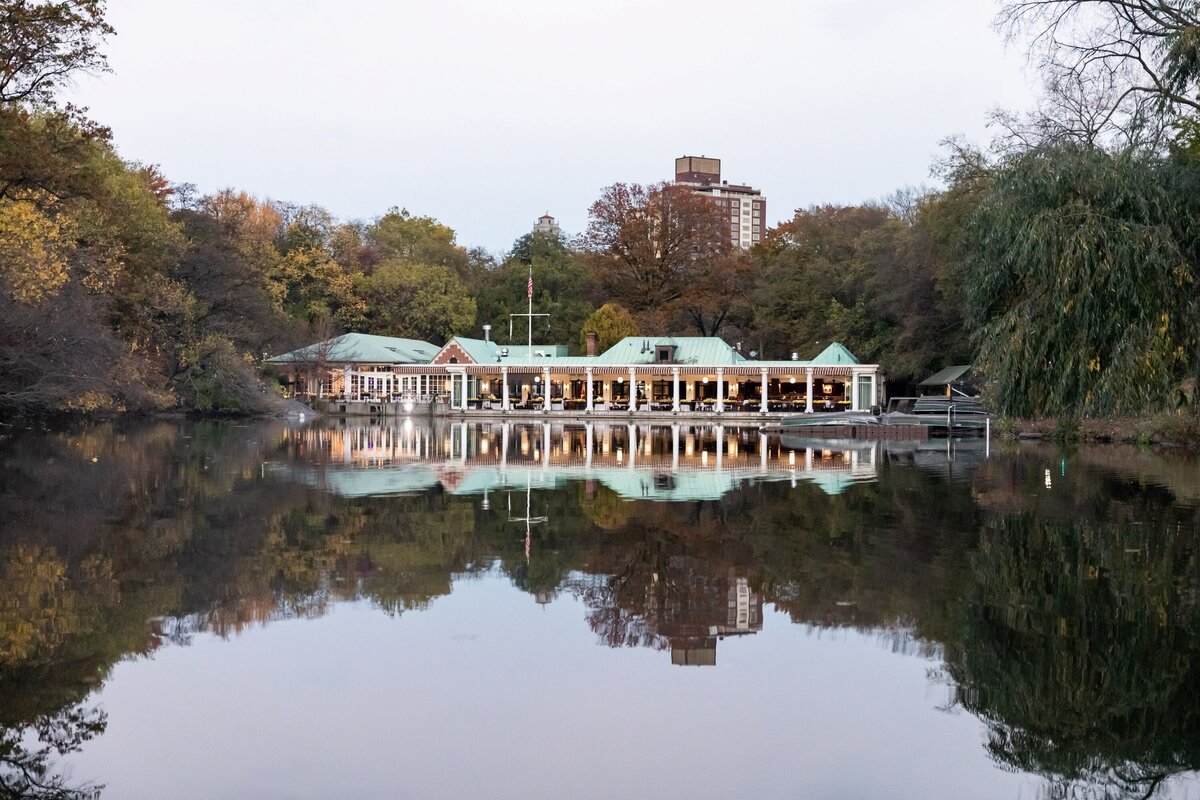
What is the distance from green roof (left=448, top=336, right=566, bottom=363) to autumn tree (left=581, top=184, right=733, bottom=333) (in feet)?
22.4

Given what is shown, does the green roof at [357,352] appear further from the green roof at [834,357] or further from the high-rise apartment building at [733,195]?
the high-rise apartment building at [733,195]

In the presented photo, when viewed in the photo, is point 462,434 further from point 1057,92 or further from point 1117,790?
point 1117,790

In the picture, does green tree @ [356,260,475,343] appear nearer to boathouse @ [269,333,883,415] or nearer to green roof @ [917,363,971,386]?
boathouse @ [269,333,883,415]

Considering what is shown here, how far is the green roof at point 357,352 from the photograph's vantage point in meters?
57.5

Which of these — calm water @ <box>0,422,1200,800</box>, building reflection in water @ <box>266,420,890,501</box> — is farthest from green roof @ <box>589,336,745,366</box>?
calm water @ <box>0,422,1200,800</box>

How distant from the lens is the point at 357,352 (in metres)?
58.7

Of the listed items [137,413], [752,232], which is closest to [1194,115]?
[137,413]

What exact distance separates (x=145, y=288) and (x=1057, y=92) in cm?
3852

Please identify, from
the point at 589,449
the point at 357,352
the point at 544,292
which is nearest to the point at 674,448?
the point at 589,449

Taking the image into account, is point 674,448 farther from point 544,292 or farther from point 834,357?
point 544,292

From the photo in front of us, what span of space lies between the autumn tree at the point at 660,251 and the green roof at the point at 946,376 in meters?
19.0

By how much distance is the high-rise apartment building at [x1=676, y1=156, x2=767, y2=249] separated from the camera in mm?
174250

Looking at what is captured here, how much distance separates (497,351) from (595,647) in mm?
51990

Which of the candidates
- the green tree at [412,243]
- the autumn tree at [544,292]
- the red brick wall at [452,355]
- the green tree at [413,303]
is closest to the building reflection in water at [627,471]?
the red brick wall at [452,355]
